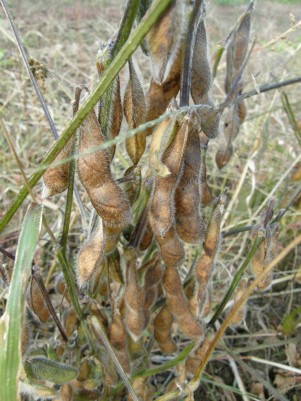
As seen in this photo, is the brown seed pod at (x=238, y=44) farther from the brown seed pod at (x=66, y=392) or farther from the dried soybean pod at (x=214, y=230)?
the brown seed pod at (x=66, y=392)

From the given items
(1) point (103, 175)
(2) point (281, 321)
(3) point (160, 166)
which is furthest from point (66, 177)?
(2) point (281, 321)

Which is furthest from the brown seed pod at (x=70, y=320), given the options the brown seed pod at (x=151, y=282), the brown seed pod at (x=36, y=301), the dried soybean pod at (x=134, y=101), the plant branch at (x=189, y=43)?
the plant branch at (x=189, y=43)

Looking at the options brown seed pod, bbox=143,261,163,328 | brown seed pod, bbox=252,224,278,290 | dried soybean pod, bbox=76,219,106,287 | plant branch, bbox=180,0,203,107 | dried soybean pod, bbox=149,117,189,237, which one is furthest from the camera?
brown seed pod, bbox=143,261,163,328

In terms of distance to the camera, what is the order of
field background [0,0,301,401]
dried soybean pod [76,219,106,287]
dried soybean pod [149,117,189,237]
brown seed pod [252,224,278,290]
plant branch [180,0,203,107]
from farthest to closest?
field background [0,0,301,401], brown seed pod [252,224,278,290], dried soybean pod [76,219,106,287], dried soybean pod [149,117,189,237], plant branch [180,0,203,107]

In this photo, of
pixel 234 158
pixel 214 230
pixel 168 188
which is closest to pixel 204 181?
pixel 214 230

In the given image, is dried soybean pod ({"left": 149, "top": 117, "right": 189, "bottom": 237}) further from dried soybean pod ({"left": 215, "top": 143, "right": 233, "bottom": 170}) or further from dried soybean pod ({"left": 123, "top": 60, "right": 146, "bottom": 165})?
dried soybean pod ({"left": 215, "top": 143, "right": 233, "bottom": 170})

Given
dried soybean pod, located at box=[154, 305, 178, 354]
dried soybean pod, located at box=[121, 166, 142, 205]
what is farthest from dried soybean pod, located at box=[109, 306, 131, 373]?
dried soybean pod, located at box=[121, 166, 142, 205]
